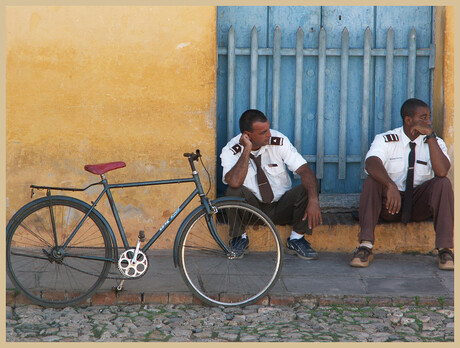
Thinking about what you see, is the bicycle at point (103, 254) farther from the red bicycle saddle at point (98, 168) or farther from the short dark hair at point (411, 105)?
the short dark hair at point (411, 105)

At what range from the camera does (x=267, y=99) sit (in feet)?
22.2

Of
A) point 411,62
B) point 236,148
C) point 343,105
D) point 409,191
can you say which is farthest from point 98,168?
point 411,62

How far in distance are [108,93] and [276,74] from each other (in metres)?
1.51

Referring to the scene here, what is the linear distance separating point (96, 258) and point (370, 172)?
236 centimetres

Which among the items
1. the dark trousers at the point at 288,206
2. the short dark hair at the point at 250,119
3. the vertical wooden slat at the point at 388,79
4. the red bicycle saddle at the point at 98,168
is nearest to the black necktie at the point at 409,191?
the vertical wooden slat at the point at 388,79

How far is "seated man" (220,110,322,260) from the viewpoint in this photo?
239 inches

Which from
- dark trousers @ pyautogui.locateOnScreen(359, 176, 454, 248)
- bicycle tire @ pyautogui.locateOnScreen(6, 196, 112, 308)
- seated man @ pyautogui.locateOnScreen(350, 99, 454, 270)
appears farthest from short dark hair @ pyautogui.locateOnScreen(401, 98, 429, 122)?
bicycle tire @ pyautogui.locateOnScreen(6, 196, 112, 308)

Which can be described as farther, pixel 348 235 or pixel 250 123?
pixel 348 235

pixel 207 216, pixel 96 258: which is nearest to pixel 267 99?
pixel 207 216

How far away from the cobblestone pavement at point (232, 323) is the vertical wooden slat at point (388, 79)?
→ 207cm

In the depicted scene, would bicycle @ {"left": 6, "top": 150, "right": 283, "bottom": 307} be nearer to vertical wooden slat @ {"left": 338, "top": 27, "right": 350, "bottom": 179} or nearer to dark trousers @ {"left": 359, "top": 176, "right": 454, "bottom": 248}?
dark trousers @ {"left": 359, "top": 176, "right": 454, "bottom": 248}

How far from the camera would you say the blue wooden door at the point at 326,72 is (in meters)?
6.65

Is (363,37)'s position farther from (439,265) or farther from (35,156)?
(35,156)

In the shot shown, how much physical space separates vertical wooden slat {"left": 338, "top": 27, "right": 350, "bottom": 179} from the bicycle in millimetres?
1267
